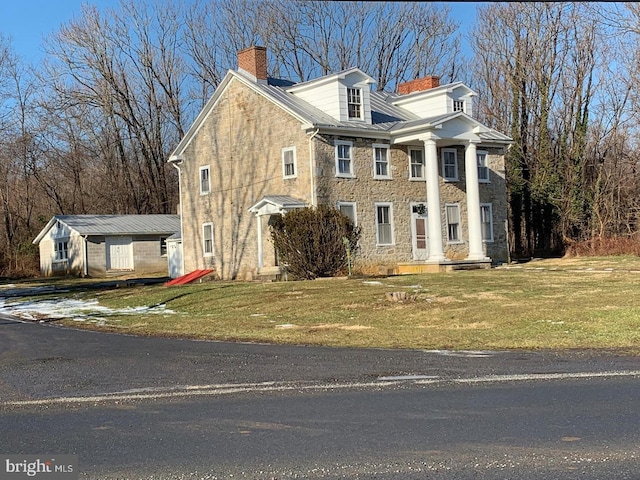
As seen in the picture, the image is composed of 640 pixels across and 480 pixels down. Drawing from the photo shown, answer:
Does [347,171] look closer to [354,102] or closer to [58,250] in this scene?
[354,102]

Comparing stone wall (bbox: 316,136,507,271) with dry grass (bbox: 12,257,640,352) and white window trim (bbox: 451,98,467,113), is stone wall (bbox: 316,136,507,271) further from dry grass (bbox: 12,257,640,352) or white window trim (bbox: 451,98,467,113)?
dry grass (bbox: 12,257,640,352)

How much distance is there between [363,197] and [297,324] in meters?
16.1

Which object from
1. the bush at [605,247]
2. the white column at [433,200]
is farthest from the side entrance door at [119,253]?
the bush at [605,247]

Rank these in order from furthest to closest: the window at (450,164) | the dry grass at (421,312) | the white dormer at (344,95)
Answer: the window at (450,164) < the white dormer at (344,95) < the dry grass at (421,312)

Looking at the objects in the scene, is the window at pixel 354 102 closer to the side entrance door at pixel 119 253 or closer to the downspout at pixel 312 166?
the downspout at pixel 312 166

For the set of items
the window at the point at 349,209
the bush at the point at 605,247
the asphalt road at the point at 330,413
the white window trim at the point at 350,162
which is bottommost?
the asphalt road at the point at 330,413

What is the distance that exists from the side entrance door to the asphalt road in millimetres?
36585

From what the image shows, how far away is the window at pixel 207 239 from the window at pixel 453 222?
1126 cm

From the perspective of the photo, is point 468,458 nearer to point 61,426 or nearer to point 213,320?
point 61,426

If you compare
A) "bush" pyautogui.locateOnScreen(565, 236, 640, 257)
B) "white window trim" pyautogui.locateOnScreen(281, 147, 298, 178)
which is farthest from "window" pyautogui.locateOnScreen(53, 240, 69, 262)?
"bush" pyautogui.locateOnScreen(565, 236, 640, 257)

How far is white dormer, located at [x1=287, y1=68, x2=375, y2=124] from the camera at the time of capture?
33062 millimetres

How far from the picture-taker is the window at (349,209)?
1272 inches

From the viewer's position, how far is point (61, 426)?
777 cm

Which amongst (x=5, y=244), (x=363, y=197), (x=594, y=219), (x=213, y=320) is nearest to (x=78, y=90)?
(x=5, y=244)
